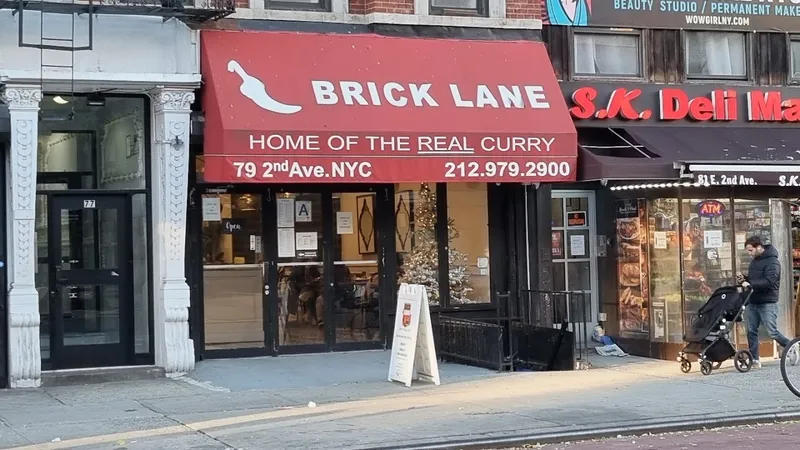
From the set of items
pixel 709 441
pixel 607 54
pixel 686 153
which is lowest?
pixel 709 441

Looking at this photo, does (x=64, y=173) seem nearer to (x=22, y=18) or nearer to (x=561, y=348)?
(x=22, y=18)

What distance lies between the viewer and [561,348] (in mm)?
14734

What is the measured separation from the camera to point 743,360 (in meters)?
14.4

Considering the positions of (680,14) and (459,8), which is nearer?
(459,8)

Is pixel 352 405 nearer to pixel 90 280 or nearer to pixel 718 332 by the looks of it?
pixel 90 280

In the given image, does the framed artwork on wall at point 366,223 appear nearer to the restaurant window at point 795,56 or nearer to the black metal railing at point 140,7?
the black metal railing at point 140,7

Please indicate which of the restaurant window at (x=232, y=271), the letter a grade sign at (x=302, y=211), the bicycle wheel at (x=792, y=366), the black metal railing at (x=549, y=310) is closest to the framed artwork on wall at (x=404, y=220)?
the letter a grade sign at (x=302, y=211)

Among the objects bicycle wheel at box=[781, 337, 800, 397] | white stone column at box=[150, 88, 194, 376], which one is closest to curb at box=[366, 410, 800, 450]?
bicycle wheel at box=[781, 337, 800, 397]

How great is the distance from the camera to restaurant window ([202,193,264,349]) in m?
15.1

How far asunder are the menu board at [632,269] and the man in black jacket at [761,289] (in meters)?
1.57

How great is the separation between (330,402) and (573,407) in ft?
8.32

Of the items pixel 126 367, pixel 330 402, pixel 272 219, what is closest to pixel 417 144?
pixel 272 219

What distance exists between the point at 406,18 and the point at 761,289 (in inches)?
225

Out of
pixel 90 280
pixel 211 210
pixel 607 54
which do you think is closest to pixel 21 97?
pixel 90 280
